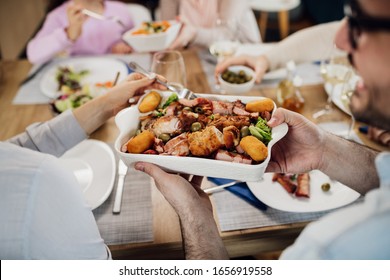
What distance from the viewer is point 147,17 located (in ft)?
7.04

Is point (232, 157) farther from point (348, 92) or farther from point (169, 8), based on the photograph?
point (169, 8)

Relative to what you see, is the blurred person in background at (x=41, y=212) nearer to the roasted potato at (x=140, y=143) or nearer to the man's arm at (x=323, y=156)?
the roasted potato at (x=140, y=143)

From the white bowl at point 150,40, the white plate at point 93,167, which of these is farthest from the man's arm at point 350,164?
the white bowl at point 150,40

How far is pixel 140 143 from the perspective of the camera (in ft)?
2.68

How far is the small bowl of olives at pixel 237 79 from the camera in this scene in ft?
4.20

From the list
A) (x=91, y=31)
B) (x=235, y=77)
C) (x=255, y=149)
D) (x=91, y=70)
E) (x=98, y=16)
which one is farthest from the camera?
(x=91, y=31)

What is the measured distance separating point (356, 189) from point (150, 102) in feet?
1.98

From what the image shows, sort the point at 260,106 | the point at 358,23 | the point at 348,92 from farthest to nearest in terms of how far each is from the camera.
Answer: the point at 348,92 → the point at 260,106 → the point at 358,23

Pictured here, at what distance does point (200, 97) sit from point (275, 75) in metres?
0.64

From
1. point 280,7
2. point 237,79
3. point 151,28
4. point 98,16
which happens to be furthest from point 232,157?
point 280,7

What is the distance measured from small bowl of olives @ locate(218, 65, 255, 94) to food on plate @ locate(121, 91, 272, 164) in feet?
1.17

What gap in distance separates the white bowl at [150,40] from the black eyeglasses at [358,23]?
116 cm

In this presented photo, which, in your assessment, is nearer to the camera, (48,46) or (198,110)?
(198,110)
